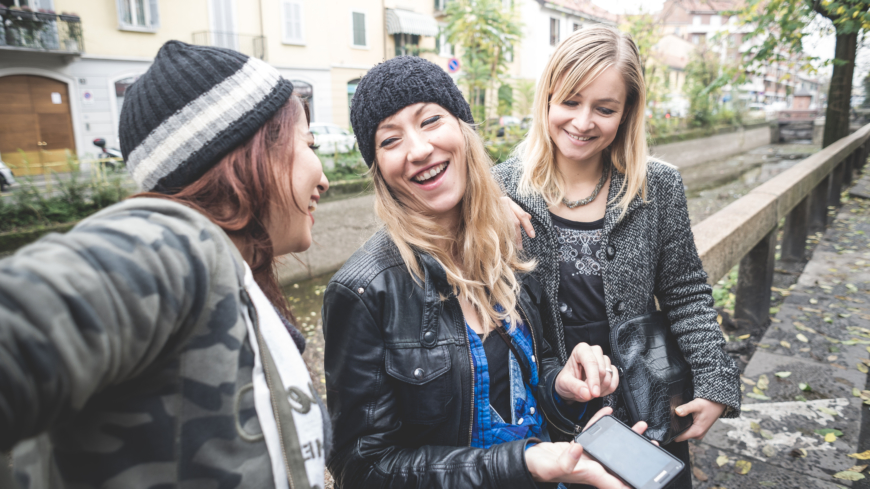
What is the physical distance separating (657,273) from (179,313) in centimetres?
174

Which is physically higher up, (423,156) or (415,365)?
(423,156)

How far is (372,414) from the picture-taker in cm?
124

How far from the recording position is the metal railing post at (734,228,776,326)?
4000 mm

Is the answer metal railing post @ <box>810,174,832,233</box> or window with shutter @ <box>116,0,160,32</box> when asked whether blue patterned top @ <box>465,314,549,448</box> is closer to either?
metal railing post @ <box>810,174,832,233</box>

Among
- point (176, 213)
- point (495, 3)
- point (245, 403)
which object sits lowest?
point (245, 403)

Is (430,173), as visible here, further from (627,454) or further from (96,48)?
(96,48)

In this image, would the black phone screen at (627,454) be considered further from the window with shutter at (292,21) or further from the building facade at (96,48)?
the window with shutter at (292,21)

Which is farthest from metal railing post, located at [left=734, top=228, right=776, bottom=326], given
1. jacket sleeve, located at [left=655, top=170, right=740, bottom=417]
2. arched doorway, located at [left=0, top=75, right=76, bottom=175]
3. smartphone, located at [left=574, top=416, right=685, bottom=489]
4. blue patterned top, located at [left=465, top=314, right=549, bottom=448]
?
arched doorway, located at [left=0, top=75, right=76, bottom=175]

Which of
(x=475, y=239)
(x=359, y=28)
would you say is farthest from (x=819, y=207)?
(x=359, y=28)

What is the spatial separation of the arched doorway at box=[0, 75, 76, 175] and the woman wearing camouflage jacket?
17.7 metres

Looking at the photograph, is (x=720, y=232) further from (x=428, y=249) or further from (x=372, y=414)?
(x=372, y=414)

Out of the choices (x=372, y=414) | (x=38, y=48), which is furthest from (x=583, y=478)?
(x=38, y=48)

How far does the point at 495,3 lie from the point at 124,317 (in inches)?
330

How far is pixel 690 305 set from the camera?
1852mm
